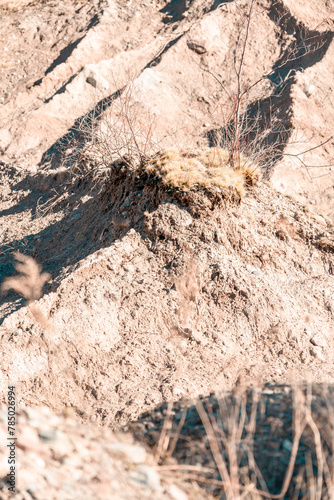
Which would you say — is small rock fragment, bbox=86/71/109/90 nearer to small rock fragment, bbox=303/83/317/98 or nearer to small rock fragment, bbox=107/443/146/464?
small rock fragment, bbox=303/83/317/98

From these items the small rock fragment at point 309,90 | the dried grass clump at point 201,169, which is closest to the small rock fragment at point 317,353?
the dried grass clump at point 201,169

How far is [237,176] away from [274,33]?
8.67 metres

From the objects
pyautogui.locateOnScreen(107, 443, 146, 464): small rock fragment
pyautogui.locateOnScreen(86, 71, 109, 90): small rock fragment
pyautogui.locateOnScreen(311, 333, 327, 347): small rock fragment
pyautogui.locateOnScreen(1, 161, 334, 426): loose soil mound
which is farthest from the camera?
pyautogui.locateOnScreen(86, 71, 109, 90): small rock fragment

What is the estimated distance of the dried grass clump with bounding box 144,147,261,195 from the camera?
186 inches

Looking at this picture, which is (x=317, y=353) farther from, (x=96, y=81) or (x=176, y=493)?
(x=96, y=81)

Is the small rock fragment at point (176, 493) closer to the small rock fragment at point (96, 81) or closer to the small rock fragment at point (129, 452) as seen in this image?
the small rock fragment at point (129, 452)

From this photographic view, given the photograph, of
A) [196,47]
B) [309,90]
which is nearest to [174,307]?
[309,90]

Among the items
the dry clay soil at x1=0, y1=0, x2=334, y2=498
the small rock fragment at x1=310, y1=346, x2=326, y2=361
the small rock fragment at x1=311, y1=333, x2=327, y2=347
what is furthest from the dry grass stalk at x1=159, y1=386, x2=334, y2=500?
the small rock fragment at x1=311, y1=333, x2=327, y2=347

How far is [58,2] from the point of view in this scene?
1305 centimetres

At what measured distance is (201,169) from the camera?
4.90 meters

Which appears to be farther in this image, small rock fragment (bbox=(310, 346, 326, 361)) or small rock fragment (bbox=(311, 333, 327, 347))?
small rock fragment (bbox=(311, 333, 327, 347))

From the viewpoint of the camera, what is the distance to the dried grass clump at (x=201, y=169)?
4.73 metres

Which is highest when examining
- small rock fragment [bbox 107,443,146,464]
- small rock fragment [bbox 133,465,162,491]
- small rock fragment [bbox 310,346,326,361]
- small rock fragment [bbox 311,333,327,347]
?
small rock fragment [bbox 311,333,327,347]

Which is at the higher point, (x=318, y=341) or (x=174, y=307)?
(x=174, y=307)
